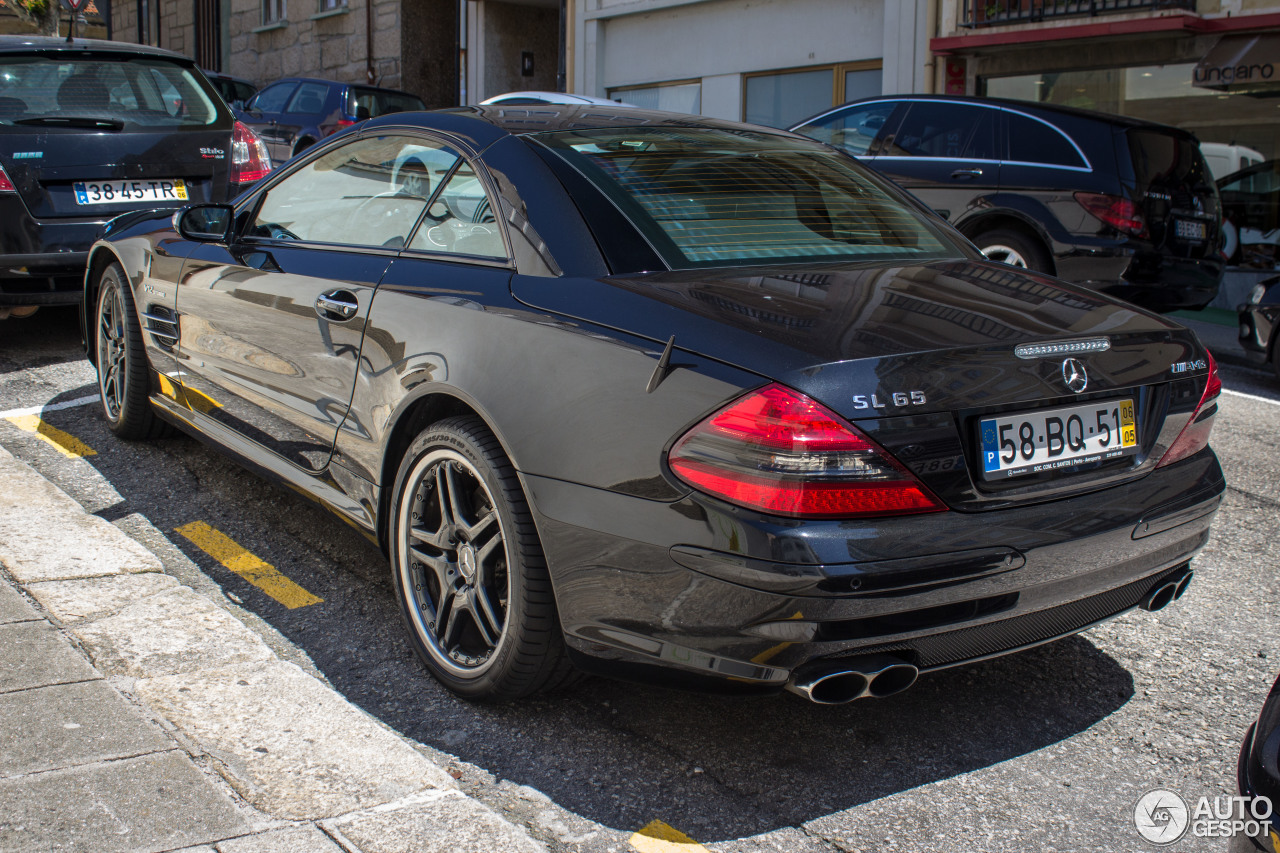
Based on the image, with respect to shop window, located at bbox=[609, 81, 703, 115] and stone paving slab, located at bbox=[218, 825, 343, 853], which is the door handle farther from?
shop window, located at bbox=[609, 81, 703, 115]

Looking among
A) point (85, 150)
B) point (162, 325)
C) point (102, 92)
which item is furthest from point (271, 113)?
point (162, 325)

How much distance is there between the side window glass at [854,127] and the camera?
8.96m

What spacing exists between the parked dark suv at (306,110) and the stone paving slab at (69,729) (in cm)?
1424

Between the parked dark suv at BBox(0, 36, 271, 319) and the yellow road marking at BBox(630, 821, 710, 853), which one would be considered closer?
the yellow road marking at BBox(630, 821, 710, 853)

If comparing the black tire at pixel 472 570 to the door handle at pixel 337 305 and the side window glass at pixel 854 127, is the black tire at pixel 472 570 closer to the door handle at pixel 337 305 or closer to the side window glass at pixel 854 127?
the door handle at pixel 337 305

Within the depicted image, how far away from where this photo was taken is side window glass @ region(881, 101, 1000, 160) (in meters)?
8.38

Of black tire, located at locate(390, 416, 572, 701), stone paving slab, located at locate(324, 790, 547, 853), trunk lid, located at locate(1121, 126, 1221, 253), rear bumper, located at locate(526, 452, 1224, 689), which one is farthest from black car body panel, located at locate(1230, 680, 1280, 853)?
trunk lid, located at locate(1121, 126, 1221, 253)

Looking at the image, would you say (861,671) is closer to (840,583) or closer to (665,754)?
(840,583)

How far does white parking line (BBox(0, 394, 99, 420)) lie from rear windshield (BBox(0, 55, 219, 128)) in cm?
160

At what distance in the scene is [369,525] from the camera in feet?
10.6

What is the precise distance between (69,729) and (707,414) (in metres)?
1.57

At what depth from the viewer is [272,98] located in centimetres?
1695

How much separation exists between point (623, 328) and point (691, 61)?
49.5 feet

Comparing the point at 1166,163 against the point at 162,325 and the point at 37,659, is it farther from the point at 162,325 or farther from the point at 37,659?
the point at 37,659
